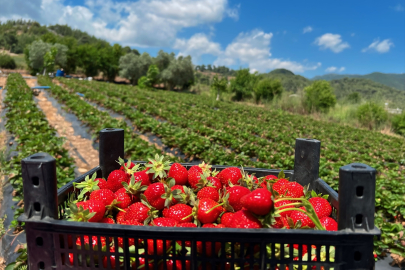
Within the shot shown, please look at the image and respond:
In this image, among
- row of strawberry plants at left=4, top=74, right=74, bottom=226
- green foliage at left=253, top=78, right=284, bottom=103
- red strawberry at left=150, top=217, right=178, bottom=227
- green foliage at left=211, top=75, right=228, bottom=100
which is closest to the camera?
red strawberry at left=150, top=217, right=178, bottom=227

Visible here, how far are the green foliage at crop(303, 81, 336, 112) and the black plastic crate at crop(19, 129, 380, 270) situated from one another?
2472 cm

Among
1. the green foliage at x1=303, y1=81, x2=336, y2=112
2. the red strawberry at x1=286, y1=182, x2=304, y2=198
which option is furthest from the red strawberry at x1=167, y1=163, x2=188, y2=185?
the green foliage at x1=303, y1=81, x2=336, y2=112

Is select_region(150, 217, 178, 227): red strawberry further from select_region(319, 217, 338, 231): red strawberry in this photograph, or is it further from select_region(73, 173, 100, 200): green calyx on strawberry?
select_region(319, 217, 338, 231): red strawberry

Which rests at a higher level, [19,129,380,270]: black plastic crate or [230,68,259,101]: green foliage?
[230,68,259,101]: green foliage

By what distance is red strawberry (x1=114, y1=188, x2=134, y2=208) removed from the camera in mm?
1279

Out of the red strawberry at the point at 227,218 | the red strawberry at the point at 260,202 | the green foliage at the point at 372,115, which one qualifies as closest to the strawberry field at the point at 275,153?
the red strawberry at the point at 227,218

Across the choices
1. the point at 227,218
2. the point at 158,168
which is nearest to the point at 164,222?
the point at 227,218

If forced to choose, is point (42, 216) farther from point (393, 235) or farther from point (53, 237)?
point (393, 235)

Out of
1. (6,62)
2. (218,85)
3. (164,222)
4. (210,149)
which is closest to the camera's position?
(164,222)

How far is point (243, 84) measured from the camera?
112ft

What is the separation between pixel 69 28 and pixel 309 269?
459ft

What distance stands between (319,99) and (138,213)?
2526 centimetres

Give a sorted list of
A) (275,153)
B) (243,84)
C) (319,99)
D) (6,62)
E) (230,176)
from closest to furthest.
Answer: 1. (230,176)
2. (275,153)
3. (319,99)
4. (243,84)
5. (6,62)

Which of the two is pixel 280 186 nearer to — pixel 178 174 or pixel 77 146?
pixel 178 174
